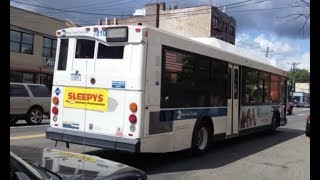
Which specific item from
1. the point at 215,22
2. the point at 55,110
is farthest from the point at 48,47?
the point at 215,22

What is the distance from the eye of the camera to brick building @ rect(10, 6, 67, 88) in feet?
120

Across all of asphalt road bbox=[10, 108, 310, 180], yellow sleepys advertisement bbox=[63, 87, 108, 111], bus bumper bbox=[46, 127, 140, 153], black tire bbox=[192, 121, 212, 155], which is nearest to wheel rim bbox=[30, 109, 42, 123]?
asphalt road bbox=[10, 108, 310, 180]

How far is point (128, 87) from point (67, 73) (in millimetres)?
1634

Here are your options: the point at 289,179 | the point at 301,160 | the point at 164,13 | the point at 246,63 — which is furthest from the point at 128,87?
the point at 164,13

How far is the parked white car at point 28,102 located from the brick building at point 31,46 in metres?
15.5

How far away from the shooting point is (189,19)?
7081cm

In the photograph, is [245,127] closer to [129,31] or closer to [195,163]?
[195,163]

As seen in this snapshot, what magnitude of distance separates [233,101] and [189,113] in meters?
3.24

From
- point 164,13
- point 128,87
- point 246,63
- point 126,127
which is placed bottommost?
point 126,127

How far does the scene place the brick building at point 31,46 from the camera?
120 ft

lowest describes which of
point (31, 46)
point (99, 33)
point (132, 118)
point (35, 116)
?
point (35, 116)

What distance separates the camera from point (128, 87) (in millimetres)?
9352

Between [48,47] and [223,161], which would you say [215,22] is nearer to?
[48,47]

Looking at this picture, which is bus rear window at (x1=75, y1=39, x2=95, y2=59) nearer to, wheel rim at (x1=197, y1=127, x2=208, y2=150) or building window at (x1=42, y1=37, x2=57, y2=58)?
wheel rim at (x1=197, y1=127, x2=208, y2=150)
